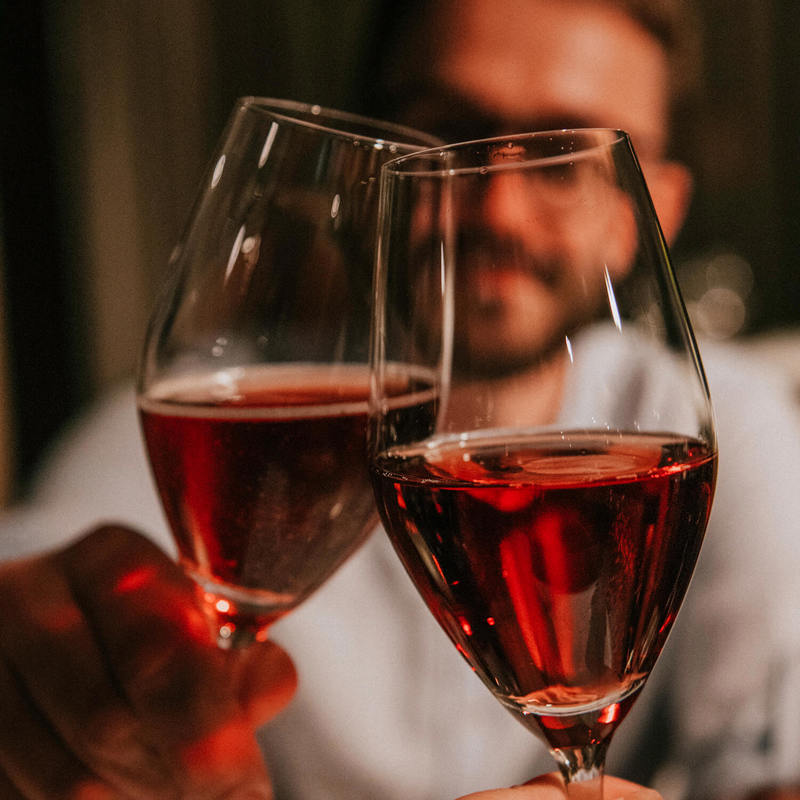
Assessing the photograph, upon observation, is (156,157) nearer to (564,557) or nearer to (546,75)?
(546,75)

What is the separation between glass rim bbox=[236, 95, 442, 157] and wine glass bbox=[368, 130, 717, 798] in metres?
0.09

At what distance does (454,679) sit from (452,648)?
2.4 inches

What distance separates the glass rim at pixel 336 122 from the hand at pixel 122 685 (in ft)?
1.15

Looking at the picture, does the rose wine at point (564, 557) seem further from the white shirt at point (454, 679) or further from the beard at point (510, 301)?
the white shirt at point (454, 679)

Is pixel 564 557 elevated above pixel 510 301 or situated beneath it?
situated beneath

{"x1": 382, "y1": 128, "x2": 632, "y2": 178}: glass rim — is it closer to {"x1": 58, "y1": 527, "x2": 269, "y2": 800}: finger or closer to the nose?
the nose

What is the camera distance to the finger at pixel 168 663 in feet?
1.99

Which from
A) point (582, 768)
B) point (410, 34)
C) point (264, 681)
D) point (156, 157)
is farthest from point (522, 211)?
point (156, 157)

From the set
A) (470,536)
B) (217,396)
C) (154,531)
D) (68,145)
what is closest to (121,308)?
(68,145)

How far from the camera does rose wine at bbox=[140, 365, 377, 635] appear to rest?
0.50 metres

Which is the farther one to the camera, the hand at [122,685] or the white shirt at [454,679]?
the white shirt at [454,679]

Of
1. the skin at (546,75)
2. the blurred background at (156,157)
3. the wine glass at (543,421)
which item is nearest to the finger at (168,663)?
the wine glass at (543,421)

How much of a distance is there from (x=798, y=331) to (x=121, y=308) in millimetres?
2461

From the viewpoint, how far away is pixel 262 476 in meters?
0.50
